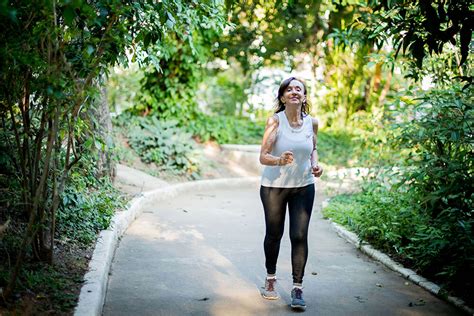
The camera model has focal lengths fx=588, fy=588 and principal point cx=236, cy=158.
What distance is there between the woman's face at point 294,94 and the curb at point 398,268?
2.19m

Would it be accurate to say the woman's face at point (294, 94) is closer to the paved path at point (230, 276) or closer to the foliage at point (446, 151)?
the foliage at point (446, 151)

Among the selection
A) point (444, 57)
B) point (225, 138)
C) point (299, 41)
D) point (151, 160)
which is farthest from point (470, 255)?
point (299, 41)

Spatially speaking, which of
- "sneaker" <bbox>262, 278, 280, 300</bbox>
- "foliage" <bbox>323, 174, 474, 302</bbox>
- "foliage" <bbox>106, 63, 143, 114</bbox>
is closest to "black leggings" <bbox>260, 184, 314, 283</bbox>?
"sneaker" <bbox>262, 278, 280, 300</bbox>

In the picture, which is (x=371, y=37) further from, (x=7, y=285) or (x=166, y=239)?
(x=7, y=285)

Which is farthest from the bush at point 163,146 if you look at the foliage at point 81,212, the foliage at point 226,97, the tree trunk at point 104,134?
the foliage at point 226,97

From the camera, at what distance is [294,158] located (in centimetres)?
504

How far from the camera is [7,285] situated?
4141mm

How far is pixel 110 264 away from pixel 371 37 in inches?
142

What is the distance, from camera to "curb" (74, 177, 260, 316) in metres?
4.41

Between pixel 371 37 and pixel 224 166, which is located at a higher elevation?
pixel 371 37

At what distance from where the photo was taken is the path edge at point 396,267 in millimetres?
5198

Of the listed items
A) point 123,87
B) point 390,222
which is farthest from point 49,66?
point 123,87

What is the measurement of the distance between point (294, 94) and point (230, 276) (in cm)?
208

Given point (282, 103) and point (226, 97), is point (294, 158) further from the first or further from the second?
point (226, 97)
